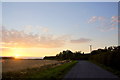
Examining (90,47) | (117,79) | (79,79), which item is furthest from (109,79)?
(90,47)

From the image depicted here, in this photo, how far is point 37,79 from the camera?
642 inches

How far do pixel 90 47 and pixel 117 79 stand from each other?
324ft

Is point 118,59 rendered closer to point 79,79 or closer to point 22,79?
point 79,79

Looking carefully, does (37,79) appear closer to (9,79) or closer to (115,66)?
(9,79)

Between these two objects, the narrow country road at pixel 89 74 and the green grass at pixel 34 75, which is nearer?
the green grass at pixel 34 75

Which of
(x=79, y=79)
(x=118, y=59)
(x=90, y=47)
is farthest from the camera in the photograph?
(x=90, y=47)

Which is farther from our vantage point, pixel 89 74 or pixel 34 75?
pixel 89 74

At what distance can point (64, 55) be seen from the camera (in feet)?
438

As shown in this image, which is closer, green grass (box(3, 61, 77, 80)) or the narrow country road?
green grass (box(3, 61, 77, 80))

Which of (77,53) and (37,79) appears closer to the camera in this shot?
(37,79)

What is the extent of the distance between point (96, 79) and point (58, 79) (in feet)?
9.78

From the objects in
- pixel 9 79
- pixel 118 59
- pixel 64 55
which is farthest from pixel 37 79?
pixel 64 55

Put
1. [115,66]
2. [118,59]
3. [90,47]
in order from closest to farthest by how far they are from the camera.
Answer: [118,59] < [115,66] < [90,47]

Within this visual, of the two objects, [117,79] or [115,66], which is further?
[115,66]
